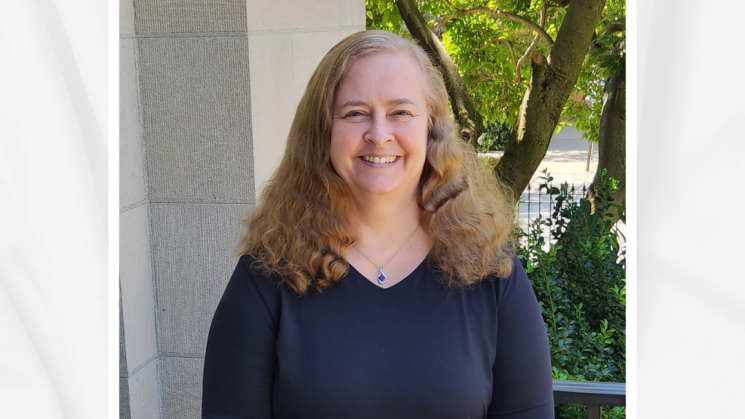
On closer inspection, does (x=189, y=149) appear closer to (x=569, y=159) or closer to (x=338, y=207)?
(x=338, y=207)

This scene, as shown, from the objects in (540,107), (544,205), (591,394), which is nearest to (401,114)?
(591,394)

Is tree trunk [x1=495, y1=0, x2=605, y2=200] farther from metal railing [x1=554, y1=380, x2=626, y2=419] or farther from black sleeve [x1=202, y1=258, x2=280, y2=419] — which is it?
black sleeve [x1=202, y1=258, x2=280, y2=419]

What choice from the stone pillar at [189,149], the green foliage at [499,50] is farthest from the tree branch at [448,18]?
the stone pillar at [189,149]

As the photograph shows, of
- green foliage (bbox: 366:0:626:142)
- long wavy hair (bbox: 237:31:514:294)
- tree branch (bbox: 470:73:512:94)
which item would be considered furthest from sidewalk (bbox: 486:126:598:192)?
long wavy hair (bbox: 237:31:514:294)

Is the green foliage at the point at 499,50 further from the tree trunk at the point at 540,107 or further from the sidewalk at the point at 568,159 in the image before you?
the sidewalk at the point at 568,159

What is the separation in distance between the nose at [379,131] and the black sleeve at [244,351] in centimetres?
38

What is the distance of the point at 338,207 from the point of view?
62.6 inches

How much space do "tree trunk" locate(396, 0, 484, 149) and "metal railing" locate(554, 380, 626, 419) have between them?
12.7 feet

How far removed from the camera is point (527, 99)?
5754 millimetres

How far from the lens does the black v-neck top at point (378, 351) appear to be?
144 centimetres

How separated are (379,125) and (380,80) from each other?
0.35 feet
